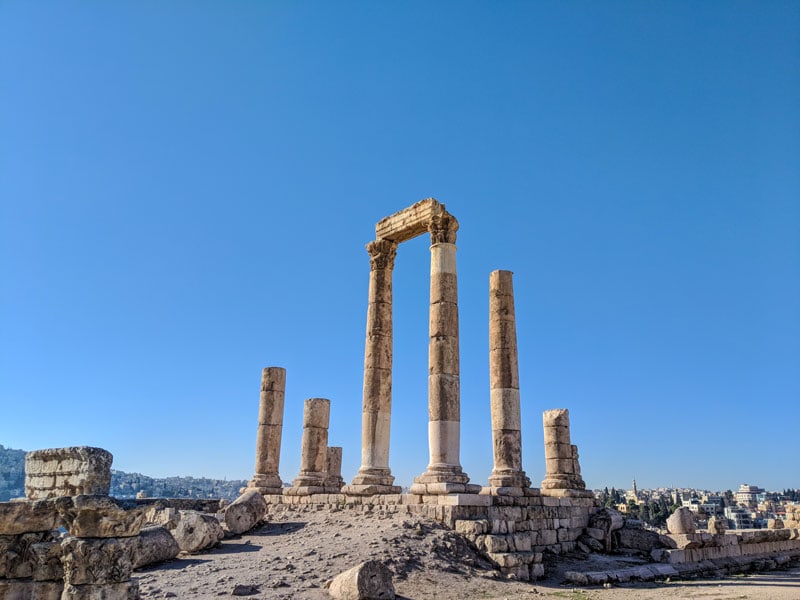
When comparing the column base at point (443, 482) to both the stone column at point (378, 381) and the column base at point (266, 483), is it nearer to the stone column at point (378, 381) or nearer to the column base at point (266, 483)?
the stone column at point (378, 381)

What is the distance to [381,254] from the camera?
2186cm

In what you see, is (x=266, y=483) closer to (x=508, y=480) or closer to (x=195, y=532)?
(x=195, y=532)

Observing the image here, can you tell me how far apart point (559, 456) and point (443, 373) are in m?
5.81

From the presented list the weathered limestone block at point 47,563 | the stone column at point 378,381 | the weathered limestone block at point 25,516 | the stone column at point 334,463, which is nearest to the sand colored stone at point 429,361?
the stone column at point 378,381

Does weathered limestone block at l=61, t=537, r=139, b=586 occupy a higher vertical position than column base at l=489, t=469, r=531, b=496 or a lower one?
lower

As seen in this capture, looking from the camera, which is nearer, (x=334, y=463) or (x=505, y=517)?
(x=505, y=517)

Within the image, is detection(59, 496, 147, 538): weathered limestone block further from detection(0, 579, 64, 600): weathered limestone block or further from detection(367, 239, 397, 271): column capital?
detection(367, 239, 397, 271): column capital

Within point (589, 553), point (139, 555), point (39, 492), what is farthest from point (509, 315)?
point (39, 492)

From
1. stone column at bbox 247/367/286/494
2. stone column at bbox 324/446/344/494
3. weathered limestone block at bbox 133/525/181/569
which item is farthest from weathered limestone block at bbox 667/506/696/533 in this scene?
stone column at bbox 247/367/286/494

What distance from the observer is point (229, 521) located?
1666 centimetres

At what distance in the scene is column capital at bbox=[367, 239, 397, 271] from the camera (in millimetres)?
21859

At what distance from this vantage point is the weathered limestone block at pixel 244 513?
658 inches

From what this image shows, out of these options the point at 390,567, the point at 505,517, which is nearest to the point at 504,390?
the point at 505,517

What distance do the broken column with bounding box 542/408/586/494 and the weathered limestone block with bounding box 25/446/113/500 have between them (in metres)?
15.7
